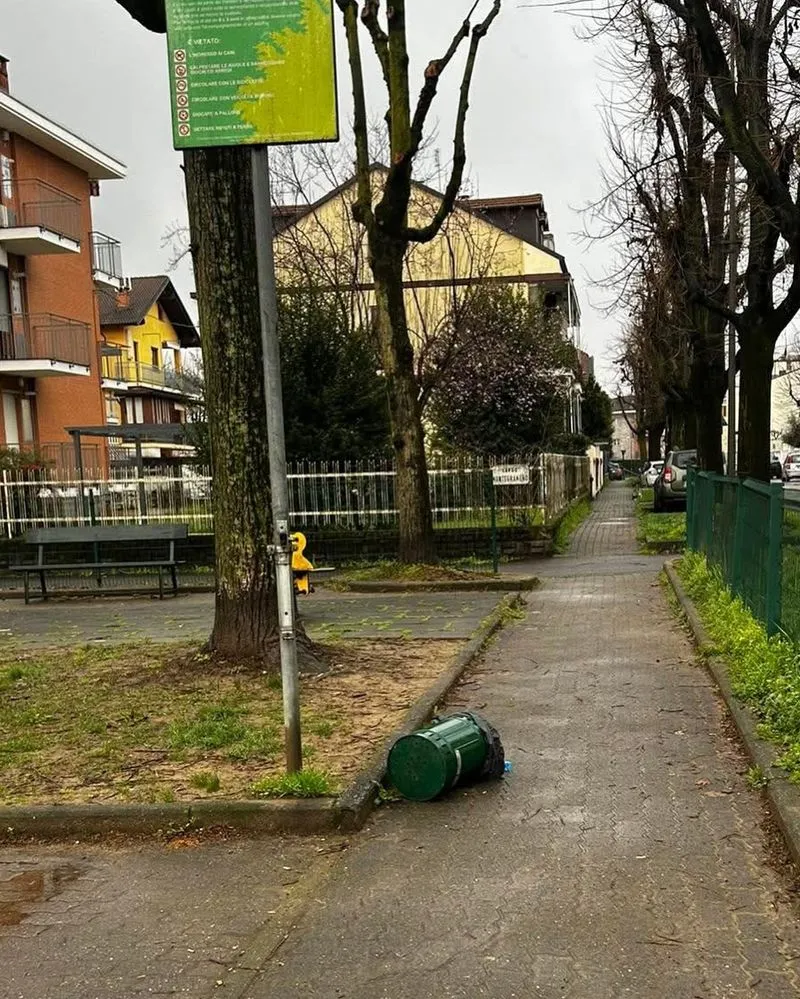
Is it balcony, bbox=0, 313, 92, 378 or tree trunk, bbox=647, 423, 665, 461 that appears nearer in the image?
balcony, bbox=0, 313, 92, 378

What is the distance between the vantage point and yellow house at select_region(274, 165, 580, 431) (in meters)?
28.3

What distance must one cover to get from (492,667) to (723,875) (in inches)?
175

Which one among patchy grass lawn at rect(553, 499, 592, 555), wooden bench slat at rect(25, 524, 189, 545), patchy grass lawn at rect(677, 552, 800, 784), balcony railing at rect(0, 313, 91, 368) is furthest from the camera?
balcony railing at rect(0, 313, 91, 368)

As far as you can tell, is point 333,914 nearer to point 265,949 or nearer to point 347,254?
point 265,949

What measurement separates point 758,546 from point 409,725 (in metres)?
3.68

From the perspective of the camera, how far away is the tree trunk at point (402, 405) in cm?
1441

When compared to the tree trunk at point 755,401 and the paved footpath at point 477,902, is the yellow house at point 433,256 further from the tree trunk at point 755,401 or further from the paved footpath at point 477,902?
the paved footpath at point 477,902

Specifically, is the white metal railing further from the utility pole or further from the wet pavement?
the wet pavement

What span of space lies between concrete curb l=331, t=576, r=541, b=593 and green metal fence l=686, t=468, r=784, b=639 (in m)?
2.54

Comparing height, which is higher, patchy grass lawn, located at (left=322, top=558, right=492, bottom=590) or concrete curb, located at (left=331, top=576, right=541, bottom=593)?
patchy grass lawn, located at (left=322, top=558, right=492, bottom=590)

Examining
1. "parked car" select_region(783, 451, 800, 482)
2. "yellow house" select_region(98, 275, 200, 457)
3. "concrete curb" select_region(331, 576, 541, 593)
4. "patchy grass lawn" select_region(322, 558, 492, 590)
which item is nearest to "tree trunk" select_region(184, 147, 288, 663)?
"concrete curb" select_region(331, 576, 541, 593)

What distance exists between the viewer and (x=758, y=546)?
8.33 m

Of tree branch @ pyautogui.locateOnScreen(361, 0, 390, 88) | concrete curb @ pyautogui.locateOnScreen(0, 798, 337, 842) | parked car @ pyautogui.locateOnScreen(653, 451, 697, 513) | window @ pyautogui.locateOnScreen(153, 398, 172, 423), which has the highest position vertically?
tree branch @ pyautogui.locateOnScreen(361, 0, 390, 88)

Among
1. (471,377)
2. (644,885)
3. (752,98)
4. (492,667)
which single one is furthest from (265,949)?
(471,377)
